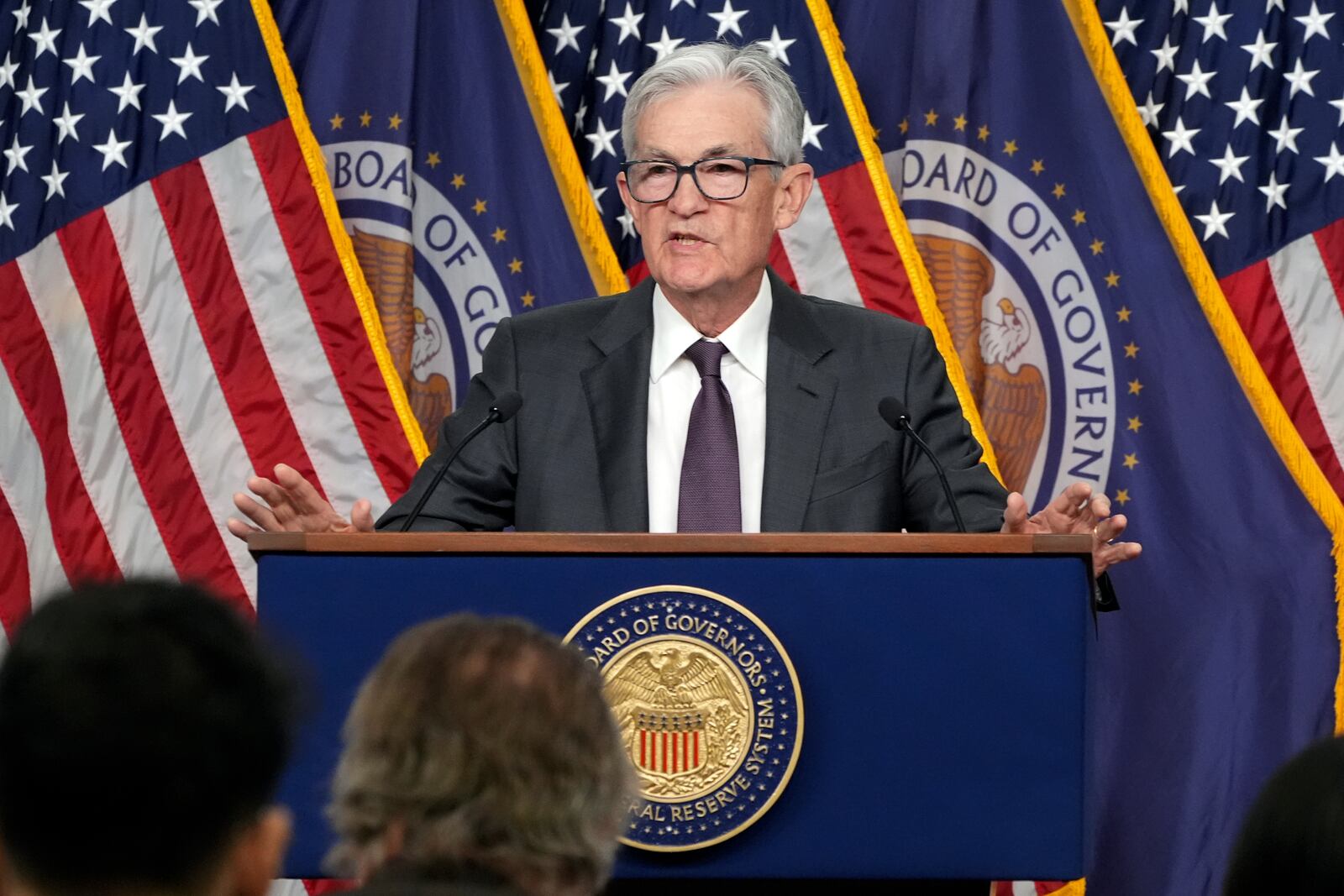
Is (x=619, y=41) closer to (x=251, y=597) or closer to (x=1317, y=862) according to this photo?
(x=251, y=597)

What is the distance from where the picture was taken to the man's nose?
314 cm

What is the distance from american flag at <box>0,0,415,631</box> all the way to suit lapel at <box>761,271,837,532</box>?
2.00 m

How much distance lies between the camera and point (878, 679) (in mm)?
2352

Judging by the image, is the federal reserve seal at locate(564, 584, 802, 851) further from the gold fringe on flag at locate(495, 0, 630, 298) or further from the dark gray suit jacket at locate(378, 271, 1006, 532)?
the gold fringe on flag at locate(495, 0, 630, 298)

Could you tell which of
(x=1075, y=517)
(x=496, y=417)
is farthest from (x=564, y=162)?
(x=1075, y=517)

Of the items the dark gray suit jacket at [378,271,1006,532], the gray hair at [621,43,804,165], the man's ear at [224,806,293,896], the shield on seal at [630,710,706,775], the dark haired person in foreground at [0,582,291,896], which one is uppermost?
the gray hair at [621,43,804,165]

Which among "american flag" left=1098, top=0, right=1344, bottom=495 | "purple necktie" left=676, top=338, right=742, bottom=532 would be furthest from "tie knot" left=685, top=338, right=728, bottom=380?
"american flag" left=1098, top=0, right=1344, bottom=495

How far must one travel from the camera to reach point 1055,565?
235cm

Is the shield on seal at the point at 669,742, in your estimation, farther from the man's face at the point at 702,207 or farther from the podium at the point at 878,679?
the man's face at the point at 702,207

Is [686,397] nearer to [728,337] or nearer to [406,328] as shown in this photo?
[728,337]

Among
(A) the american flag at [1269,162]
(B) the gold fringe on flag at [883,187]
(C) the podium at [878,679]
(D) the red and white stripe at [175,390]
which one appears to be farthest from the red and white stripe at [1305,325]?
(C) the podium at [878,679]

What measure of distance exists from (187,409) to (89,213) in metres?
0.60

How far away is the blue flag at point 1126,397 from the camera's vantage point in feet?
15.4

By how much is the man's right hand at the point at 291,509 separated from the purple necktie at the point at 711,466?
0.50m
